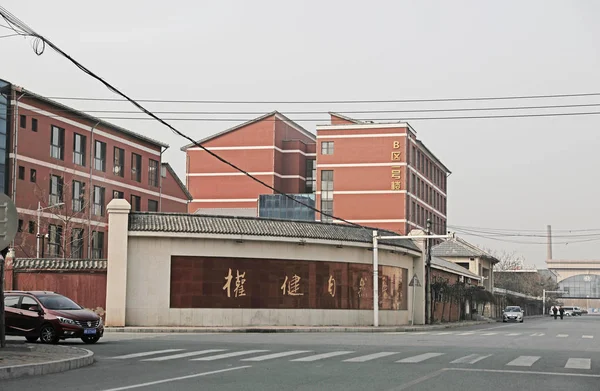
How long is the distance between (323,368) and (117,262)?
2066 cm

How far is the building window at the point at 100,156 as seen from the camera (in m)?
60.5

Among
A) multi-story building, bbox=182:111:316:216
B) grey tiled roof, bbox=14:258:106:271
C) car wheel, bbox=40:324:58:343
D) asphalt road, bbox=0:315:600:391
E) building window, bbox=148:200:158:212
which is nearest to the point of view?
asphalt road, bbox=0:315:600:391

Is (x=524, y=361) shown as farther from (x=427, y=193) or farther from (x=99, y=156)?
(x=427, y=193)

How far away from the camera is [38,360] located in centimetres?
1656

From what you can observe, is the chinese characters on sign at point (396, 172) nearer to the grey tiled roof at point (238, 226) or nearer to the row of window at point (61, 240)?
the row of window at point (61, 240)

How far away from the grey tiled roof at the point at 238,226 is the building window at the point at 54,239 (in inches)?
769

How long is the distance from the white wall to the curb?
1828 centimetres

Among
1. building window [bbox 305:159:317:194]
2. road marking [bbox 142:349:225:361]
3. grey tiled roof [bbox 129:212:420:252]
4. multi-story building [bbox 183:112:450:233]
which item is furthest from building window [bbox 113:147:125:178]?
road marking [bbox 142:349:225:361]

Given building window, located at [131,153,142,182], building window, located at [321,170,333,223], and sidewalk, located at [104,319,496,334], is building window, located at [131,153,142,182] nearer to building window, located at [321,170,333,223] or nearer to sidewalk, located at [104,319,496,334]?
building window, located at [321,170,333,223]

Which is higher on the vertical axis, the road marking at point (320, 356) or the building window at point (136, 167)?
the building window at point (136, 167)

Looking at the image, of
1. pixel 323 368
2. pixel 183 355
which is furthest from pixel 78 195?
pixel 323 368

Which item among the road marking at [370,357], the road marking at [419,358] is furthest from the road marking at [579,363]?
the road marking at [370,357]

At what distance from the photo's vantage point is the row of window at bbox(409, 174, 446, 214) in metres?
87.6

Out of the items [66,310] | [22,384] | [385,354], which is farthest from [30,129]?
[22,384]
